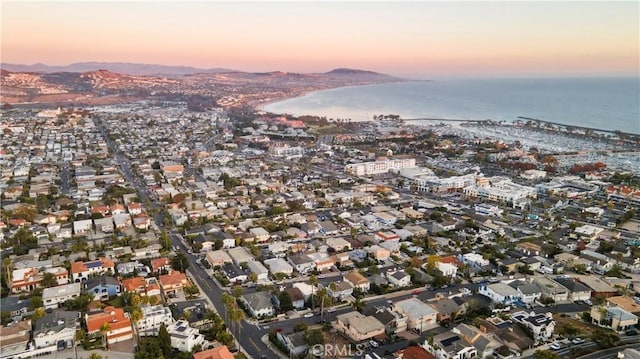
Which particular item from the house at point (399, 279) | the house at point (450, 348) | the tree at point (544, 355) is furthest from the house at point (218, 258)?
the tree at point (544, 355)

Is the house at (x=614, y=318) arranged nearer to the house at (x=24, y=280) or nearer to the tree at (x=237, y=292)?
the tree at (x=237, y=292)

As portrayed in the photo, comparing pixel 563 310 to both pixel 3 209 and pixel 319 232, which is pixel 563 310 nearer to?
pixel 319 232

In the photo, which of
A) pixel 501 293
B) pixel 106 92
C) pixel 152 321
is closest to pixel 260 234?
pixel 152 321

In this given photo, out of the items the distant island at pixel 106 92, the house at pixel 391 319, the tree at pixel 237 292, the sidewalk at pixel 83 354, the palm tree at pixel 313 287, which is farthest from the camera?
the distant island at pixel 106 92

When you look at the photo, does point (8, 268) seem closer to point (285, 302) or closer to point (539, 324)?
point (285, 302)

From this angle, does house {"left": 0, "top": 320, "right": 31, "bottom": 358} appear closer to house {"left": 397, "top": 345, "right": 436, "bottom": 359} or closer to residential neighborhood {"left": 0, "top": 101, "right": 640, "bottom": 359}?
residential neighborhood {"left": 0, "top": 101, "right": 640, "bottom": 359}

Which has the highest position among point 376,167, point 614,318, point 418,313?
point 376,167
